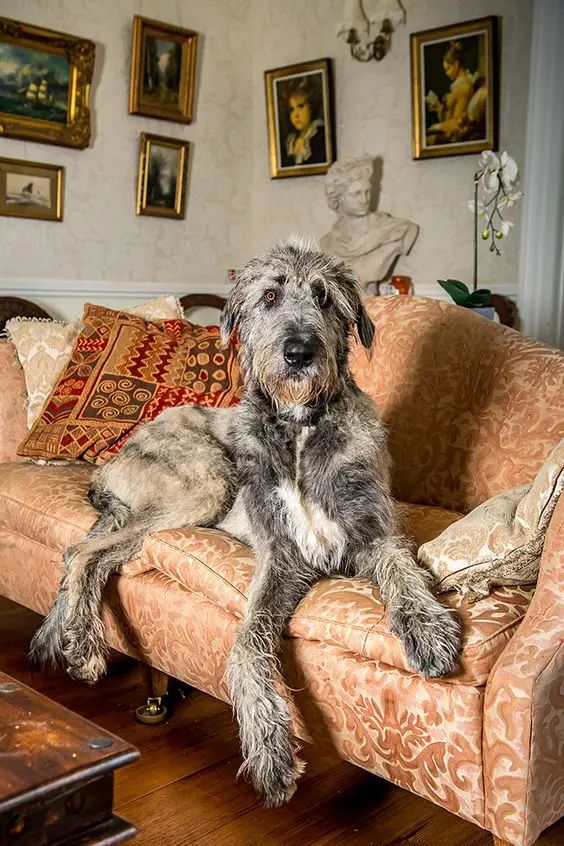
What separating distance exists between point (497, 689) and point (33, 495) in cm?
181

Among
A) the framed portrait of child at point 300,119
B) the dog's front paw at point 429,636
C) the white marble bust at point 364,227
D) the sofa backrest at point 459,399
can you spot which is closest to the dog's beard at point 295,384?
the sofa backrest at point 459,399

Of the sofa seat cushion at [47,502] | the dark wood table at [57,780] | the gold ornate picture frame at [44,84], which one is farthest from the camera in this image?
the gold ornate picture frame at [44,84]

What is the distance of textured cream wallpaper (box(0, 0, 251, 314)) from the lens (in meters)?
5.02

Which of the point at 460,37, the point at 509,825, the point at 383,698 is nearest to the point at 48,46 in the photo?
the point at 460,37

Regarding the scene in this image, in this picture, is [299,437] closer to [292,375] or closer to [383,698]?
[292,375]

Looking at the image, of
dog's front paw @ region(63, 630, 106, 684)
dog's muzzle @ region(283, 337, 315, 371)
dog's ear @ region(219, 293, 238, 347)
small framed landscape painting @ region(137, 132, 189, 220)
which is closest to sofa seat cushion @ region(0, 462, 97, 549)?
dog's front paw @ region(63, 630, 106, 684)

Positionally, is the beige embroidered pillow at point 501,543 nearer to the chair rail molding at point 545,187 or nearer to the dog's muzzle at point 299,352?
the dog's muzzle at point 299,352

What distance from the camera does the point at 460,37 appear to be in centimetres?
468

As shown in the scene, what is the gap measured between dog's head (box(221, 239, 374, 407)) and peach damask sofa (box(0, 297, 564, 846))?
48cm

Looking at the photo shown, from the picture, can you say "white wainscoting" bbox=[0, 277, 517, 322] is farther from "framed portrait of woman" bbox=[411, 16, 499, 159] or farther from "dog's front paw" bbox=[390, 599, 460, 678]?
"dog's front paw" bbox=[390, 599, 460, 678]

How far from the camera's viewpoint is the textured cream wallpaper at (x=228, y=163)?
482 centimetres

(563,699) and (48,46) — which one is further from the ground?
(48,46)

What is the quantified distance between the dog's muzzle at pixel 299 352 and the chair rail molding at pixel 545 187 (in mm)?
2718

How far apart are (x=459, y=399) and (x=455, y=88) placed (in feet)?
8.73
